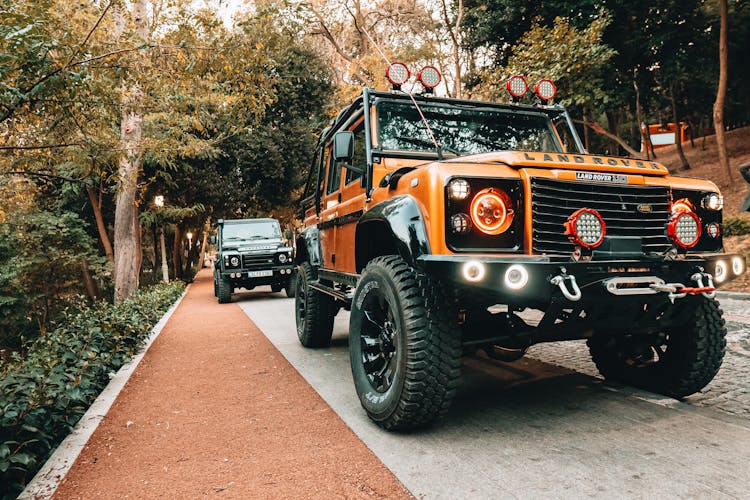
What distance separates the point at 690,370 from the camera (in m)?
3.61

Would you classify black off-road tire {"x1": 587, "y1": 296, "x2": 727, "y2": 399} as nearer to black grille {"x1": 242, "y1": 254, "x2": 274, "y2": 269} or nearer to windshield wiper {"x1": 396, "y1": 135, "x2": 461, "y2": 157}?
windshield wiper {"x1": 396, "y1": 135, "x2": 461, "y2": 157}

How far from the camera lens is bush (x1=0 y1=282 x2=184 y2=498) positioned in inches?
121

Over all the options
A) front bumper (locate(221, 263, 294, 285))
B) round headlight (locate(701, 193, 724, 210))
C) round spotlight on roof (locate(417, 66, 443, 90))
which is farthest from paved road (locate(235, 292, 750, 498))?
front bumper (locate(221, 263, 294, 285))

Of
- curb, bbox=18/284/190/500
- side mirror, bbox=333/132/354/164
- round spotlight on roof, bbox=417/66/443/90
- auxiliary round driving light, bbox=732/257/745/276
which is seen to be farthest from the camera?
round spotlight on roof, bbox=417/66/443/90

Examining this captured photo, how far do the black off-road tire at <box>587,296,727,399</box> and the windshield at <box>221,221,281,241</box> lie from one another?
1202 centimetres

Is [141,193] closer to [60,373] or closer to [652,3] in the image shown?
[60,373]

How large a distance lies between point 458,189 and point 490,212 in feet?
0.77

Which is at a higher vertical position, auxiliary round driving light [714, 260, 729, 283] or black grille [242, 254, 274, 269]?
auxiliary round driving light [714, 260, 729, 283]

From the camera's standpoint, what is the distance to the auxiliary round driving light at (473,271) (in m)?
2.75

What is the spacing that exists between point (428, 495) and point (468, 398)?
166cm

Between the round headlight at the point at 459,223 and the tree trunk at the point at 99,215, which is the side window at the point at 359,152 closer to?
the round headlight at the point at 459,223

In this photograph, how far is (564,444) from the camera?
3.11m

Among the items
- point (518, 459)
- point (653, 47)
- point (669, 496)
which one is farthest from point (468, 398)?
point (653, 47)

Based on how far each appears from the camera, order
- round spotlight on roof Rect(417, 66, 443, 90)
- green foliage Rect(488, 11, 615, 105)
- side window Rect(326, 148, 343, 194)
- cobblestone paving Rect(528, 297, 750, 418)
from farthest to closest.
A: 1. green foliage Rect(488, 11, 615, 105)
2. side window Rect(326, 148, 343, 194)
3. round spotlight on roof Rect(417, 66, 443, 90)
4. cobblestone paving Rect(528, 297, 750, 418)
